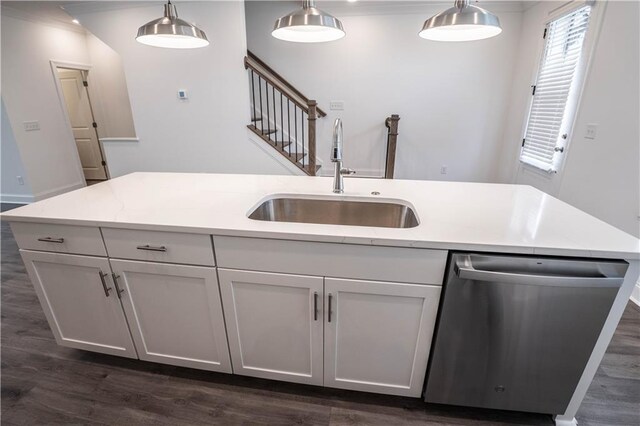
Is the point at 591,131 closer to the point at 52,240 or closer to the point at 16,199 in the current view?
the point at 52,240

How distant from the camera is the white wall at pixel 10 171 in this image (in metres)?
3.99

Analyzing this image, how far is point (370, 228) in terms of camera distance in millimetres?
1149

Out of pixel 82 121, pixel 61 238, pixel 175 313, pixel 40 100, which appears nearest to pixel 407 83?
pixel 175 313

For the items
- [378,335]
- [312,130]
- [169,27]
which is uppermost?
[169,27]

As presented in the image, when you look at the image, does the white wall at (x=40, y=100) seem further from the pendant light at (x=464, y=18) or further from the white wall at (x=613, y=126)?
the white wall at (x=613, y=126)

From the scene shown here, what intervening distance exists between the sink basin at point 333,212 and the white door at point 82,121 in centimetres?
536

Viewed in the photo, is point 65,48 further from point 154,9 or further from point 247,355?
point 247,355

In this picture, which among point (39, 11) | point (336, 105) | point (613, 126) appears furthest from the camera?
point (336, 105)

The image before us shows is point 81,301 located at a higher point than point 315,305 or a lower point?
lower

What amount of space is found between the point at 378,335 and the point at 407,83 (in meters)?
4.18

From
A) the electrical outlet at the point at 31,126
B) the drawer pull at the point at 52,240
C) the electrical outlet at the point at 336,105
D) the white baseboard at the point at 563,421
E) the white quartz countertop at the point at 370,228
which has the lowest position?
the white baseboard at the point at 563,421

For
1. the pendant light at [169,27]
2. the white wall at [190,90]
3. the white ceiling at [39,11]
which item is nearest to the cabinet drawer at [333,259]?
the pendant light at [169,27]

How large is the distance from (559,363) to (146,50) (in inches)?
188

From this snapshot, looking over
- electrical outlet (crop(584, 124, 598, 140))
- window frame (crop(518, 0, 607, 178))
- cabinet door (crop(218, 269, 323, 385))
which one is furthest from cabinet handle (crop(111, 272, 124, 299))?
window frame (crop(518, 0, 607, 178))
